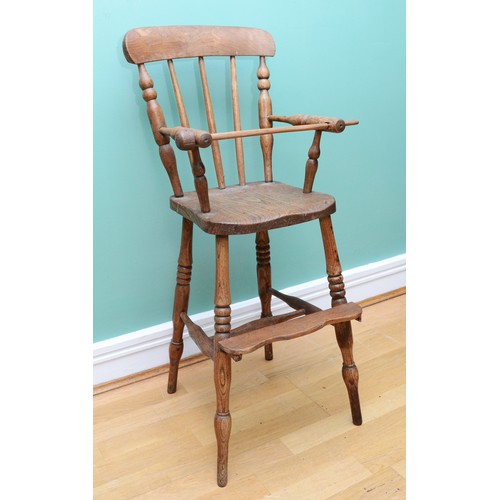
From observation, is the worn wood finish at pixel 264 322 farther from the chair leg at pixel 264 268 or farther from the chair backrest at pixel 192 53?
the chair backrest at pixel 192 53

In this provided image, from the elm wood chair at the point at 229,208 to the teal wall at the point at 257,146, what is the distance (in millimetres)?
143

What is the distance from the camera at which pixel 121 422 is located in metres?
1.37

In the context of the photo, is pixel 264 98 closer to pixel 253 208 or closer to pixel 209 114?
pixel 209 114

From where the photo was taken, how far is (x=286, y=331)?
1147 mm

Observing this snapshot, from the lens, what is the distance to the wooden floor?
1144 millimetres

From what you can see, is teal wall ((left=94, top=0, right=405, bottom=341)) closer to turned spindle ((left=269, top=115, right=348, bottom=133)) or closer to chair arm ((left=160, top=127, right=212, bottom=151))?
turned spindle ((left=269, top=115, right=348, bottom=133))

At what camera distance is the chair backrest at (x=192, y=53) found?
3.96 feet

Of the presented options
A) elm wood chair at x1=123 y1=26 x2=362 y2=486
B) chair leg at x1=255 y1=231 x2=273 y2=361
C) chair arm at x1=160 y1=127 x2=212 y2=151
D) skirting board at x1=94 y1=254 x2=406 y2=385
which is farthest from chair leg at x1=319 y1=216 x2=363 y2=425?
skirting board at x1=94 y1=254 x2=406 y2=385

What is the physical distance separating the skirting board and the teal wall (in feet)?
0.09

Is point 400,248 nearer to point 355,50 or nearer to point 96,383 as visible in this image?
point 355,50

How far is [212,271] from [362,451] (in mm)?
675

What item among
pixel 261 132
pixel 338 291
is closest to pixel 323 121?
pixel 261 132

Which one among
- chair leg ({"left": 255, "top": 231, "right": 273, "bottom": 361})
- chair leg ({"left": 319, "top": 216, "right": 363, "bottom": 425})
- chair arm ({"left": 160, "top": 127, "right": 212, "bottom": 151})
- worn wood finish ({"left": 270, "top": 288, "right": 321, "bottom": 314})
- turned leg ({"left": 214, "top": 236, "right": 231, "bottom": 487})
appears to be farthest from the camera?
chair leg ({"left": 255, "top": 231, "right": 273, "bottom": 361})

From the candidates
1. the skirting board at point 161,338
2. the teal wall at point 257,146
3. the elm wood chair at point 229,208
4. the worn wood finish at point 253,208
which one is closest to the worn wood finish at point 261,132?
the elm wood chair at point 229,208
